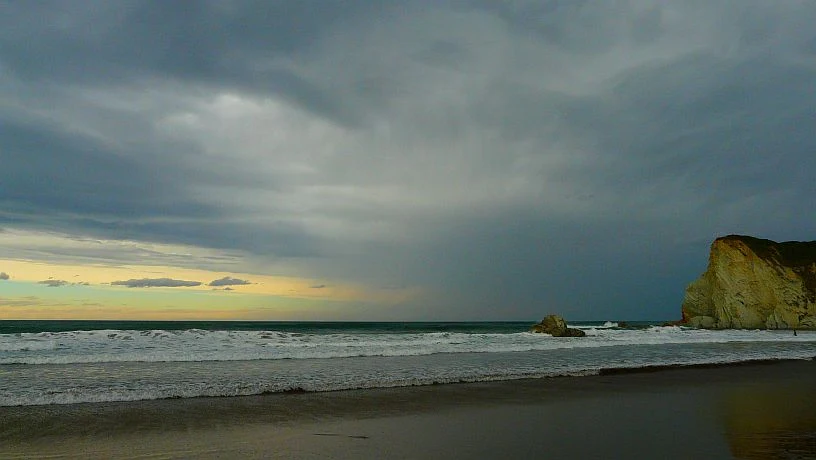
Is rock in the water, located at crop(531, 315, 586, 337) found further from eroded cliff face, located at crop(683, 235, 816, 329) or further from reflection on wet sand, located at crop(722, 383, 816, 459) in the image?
reflection on wet sand, located at crop(722, 383, 816, 459)

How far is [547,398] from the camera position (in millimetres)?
12828

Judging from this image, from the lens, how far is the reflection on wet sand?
7.58 m

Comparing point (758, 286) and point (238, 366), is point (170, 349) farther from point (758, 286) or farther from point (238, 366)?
point (758, 286)

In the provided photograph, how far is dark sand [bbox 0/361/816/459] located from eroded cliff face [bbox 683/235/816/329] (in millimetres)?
50074

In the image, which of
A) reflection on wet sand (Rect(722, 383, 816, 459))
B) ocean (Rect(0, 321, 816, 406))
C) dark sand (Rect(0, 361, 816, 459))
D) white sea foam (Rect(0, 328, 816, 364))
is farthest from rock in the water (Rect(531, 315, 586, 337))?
dark sand (Rect(0, 361, 816, 459))

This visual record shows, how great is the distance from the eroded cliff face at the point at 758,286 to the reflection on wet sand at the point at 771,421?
4862 cm

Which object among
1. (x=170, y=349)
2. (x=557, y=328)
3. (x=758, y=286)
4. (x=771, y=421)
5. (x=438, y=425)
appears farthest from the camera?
(x=758, y=286)

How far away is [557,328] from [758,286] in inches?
1185

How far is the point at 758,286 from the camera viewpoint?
186 feet

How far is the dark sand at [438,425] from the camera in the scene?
7.59 meters

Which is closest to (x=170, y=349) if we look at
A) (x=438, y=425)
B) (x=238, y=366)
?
(x=238, y=366)

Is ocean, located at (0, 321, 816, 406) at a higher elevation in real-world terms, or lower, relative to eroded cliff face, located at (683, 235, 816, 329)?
lower

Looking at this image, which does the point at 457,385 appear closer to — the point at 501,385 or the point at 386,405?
the point at 501,385

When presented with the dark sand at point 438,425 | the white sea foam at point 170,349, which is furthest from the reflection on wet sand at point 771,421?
the white sea foam at point 170,349
